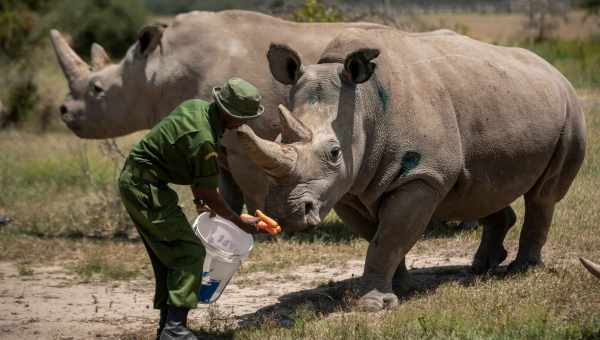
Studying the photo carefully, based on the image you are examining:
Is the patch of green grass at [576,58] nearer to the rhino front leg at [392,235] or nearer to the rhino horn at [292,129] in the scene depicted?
the rhino front leg at [392,235]

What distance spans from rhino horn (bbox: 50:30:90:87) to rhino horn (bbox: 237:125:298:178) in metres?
5.00

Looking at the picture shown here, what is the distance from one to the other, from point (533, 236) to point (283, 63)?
235 cm

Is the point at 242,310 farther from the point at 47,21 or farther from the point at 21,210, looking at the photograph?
the point at 47,21

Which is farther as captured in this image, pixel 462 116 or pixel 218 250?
pixel 462 116

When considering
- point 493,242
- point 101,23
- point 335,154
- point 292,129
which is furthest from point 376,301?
point 101,23

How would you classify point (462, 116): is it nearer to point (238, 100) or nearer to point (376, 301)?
point (376, 301)

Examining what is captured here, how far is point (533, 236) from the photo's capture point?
8062mm

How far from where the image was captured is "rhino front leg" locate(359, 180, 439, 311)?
6953 millimetres

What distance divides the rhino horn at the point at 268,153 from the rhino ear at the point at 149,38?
13.0 ft

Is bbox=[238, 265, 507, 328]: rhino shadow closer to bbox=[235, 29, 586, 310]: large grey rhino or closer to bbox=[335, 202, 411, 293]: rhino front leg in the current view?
bbox=[335, 202, 411, 293]: rhino front leg

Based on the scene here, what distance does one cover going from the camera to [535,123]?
7.57 meters

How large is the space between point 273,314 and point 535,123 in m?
2.25

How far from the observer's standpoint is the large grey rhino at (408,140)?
6.51 metres

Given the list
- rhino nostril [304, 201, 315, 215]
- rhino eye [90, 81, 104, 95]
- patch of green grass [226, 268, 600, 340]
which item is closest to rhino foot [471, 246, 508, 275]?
patch of green grass [226, 268, 600, 340]
